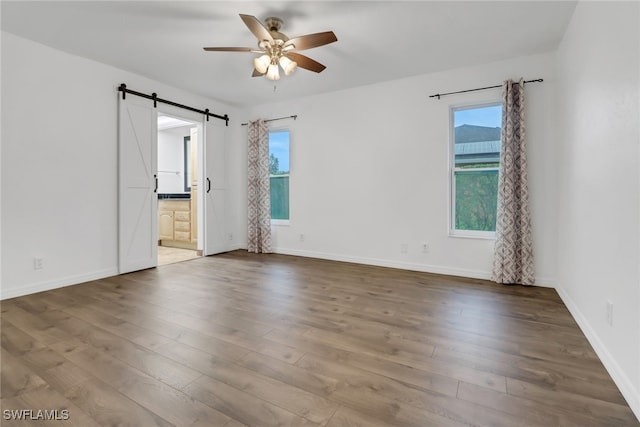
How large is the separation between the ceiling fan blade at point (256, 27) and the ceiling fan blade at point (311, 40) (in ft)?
0.61

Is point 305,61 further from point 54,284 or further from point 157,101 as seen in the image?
point 54,284

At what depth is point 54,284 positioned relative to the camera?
3.35m

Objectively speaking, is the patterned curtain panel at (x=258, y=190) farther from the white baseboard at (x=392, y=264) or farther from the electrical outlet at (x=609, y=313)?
the electrical outlet at (x=609, y=313)

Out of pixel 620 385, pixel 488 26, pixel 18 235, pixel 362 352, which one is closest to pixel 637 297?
pixel 620 385

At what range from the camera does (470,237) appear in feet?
12.6

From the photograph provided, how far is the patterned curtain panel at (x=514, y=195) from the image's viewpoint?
344 centimetres

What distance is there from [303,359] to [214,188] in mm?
4136

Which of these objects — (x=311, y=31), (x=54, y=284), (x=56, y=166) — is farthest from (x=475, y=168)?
(x=54, y=284)

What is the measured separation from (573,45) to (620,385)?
2.71m

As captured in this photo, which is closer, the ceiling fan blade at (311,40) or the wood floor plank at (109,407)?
the wood floor plank at (109,407)

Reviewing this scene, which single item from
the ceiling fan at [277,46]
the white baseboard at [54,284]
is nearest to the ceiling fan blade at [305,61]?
the ceiling fan at [277,46]

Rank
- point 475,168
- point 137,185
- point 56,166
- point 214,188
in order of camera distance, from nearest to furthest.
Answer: point 56,166 → point 475,168 → point 137,185 → point 214,188

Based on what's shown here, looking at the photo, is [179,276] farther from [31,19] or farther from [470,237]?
[470,237]

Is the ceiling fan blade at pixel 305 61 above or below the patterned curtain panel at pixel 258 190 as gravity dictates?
above
